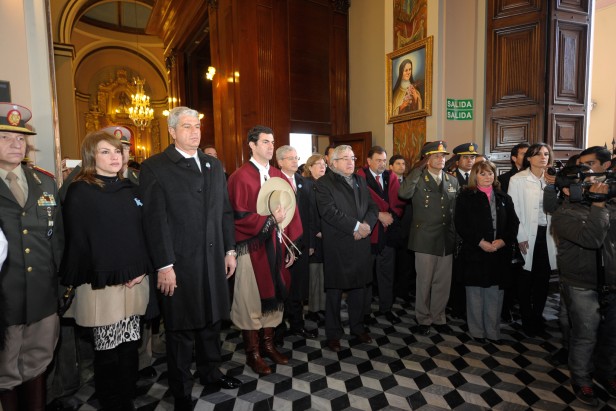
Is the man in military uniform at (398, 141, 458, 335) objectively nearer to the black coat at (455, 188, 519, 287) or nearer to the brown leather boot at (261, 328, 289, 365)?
the black coat at (455, 188, 519, 287)

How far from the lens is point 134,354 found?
2.14 meters

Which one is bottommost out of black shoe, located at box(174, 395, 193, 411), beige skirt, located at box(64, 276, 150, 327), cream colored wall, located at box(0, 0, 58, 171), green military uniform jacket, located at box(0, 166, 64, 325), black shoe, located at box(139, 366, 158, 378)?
black shoe, located at box(139, 366, 158, 378)

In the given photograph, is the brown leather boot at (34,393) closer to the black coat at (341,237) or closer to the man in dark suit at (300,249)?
the man in dark suit at (300,249)

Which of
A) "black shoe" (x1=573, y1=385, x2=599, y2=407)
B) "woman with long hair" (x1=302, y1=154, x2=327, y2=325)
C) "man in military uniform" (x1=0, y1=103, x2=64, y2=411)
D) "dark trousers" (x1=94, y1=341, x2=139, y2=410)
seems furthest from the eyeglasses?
"black shoe" (x1=573, y1=385, x2=599, y2=407)

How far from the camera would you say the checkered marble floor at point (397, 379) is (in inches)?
94.3

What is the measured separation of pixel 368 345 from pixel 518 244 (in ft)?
5.52

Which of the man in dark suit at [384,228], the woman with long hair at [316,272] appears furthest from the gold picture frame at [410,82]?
the woman with long hair at [316,272]

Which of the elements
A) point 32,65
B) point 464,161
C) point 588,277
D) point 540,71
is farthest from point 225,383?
point 540,71

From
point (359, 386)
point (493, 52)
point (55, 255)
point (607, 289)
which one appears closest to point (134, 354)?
point (55, 255)

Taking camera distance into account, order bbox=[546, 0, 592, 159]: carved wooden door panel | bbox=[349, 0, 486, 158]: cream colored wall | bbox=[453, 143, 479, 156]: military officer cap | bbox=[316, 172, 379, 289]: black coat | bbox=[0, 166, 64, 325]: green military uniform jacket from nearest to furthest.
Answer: bbox=[0, 166, 64, 325]: green military uniform jacket
bbox=[316, 172, 379, 289]: black coat
bbox=[453, 143, 479, 156]: military officer cap
bbox=[546, 0, 592, 159]: carved wooden door panel
bbox=[349, 0, 486, 158]: cream colored wall

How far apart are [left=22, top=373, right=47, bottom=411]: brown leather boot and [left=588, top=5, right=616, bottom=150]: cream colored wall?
36.3ft

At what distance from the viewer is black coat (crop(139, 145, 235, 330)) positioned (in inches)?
83.4

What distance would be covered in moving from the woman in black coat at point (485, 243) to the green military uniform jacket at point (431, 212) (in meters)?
0.12

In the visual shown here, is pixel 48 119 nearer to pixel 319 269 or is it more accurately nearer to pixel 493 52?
pixel 319 269
